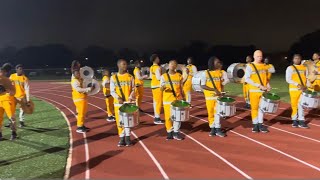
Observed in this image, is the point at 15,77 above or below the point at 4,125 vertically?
above

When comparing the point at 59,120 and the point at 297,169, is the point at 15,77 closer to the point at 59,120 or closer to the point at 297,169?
the point at 59,120

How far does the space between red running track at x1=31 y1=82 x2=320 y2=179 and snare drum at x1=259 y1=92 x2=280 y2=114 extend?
724 millimetres

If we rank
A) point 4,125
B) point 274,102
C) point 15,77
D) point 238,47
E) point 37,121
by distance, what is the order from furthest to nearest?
point 238,47
point 37,121
point 4,125
point 15,77
point 274,102

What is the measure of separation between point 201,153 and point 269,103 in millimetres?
2265

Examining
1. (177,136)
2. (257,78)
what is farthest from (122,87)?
(257,78)

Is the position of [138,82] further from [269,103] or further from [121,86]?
[269,103]

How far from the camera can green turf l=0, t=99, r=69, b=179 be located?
655 centimetres

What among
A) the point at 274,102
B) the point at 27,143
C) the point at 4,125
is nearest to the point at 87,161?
the point at 27,143

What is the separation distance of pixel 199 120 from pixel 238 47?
43.1m

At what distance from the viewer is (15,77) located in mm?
10875

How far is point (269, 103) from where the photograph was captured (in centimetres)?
874

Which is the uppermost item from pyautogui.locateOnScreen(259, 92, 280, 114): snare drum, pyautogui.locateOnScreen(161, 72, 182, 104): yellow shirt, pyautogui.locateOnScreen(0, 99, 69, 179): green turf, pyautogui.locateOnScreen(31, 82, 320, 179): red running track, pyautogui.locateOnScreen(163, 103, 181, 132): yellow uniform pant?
pyautogui.locateOnScreen(161, 72, 182, 104): yellow shirt

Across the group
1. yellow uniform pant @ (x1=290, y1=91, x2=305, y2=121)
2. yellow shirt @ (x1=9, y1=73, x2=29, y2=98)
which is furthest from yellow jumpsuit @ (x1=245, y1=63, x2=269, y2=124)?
yellow shirt @ (x1=9, y1=73, x2=29, y2=98)

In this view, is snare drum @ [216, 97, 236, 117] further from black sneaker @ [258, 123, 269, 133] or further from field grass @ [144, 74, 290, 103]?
field grass @ [144, 74, 290, 103]
